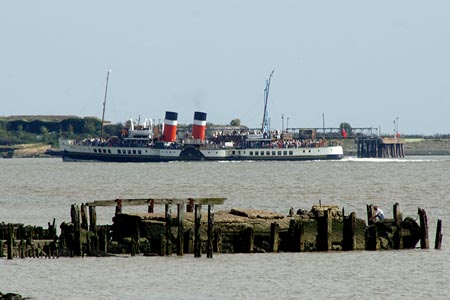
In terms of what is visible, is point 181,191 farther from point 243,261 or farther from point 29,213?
point 243,261

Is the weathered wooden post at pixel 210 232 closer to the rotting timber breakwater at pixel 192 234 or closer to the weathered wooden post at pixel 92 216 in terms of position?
the rotting timber breakwater at pixel 192 234

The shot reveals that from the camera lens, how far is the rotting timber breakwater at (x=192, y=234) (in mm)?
41125

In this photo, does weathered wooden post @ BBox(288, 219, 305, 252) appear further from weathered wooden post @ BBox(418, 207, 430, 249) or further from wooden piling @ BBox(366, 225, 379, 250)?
weathered wooden post @ BBox(418, 207, 430, 249)

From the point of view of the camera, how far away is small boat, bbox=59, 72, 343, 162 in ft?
607

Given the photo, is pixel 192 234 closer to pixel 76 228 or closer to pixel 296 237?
pixel 296 237

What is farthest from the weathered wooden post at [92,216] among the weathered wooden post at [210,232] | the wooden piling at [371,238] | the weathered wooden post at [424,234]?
the weathered wooden post at [424,234]

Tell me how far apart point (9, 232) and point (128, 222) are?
408 cm

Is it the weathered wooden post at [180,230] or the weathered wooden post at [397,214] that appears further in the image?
the weathered wooden post at [397,214]

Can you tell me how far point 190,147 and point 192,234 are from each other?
146092 mm

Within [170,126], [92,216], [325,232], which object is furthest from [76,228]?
[170,126]

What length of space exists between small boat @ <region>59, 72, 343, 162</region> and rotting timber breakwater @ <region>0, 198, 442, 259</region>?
141 m

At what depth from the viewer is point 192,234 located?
41750 mm

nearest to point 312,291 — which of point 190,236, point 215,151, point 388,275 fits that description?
point 388,275

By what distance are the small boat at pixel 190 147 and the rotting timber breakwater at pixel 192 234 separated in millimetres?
141348
